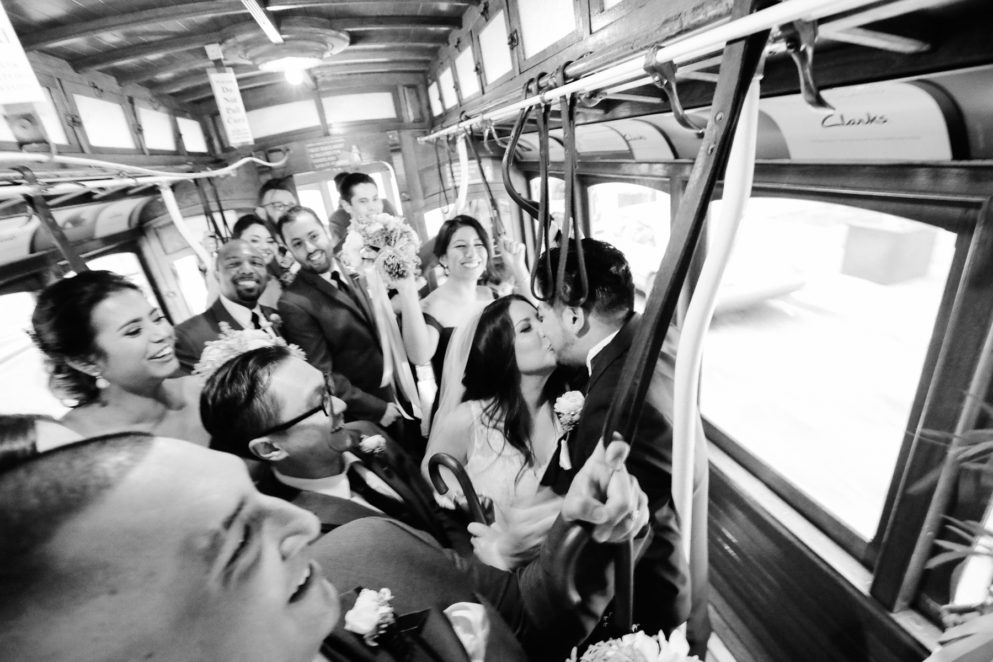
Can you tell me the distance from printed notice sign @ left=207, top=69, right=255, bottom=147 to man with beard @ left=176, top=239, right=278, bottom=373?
1926mm

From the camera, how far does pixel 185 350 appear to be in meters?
2.69

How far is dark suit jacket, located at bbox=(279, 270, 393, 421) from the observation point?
2.70 metres

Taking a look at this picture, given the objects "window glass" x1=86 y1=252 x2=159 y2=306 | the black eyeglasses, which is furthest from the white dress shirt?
"window glass" x1=86 y1=252 x2=159 y2=306

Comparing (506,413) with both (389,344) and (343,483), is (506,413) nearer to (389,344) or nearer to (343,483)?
(343,483)

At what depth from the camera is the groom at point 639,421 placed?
103 cm

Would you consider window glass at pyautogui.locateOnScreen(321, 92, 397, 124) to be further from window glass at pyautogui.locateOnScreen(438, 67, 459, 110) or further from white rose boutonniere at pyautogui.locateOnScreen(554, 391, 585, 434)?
white rose boutonniere at pyautogui.locateOnScreen(554, 391, 585, 434)

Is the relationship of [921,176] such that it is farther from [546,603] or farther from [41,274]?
[41,274]

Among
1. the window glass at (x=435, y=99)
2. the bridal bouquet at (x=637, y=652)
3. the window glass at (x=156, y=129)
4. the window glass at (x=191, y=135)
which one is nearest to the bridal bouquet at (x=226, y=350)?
the bridal bouquet at (x=637, y=652)

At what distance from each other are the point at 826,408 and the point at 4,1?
6.48m

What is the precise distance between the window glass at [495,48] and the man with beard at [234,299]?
2.49 meters

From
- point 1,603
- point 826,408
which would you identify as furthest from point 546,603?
point 826,408

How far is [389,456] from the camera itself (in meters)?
1.92

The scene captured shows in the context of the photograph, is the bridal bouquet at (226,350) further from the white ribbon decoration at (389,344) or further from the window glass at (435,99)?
the window glass at (435,99)

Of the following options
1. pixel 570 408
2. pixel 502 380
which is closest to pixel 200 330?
pixel 502 380
